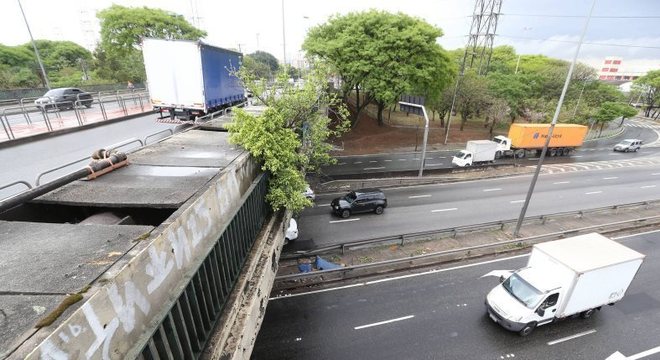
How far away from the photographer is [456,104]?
41031 millimetres

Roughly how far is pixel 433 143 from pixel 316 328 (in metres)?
34.0

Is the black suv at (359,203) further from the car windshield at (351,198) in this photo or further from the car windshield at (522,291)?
the car windshield at (522,291)

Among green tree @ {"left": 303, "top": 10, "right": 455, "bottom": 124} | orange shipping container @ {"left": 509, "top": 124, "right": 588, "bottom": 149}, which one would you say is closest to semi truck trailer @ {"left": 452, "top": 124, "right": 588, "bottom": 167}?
orange shipping container @ {"left": 509, "top": 124, "right": 588, "bottom": 149}

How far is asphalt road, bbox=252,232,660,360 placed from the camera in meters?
9.80

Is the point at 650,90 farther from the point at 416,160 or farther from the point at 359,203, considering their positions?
the point at 359,203

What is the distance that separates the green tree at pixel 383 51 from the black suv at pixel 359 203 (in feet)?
40.9

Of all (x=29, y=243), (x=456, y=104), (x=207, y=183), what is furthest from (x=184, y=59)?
(x=456, y=104)

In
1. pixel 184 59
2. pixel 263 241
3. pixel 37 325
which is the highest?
pixel 184 59

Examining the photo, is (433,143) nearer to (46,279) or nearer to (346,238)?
(346,238)

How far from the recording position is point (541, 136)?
33.1m

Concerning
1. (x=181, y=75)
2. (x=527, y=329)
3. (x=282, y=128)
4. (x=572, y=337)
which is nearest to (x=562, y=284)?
(x=527, y=329)

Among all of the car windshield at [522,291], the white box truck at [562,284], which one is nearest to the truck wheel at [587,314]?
the white box truck at [562,284]

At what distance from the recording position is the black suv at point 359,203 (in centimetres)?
1928

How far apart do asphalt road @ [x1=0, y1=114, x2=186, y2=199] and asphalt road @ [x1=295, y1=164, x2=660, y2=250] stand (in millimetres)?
10302
